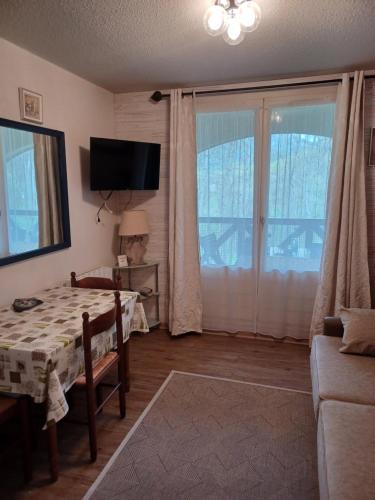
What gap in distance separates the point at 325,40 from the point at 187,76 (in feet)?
3.84

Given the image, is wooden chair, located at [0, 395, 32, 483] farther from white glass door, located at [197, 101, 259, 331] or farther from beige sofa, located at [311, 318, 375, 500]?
white glass door, located at [197, 101, 259, 331]

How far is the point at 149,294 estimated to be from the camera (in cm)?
368

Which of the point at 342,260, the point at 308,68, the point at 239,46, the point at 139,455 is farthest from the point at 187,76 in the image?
the point at 139,455

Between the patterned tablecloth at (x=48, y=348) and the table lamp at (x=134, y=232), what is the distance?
A: 1.17 m

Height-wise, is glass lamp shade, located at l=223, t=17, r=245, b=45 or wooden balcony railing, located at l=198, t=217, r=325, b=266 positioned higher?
glass lamp shade, located at l=223, t=17, r=245, b=45

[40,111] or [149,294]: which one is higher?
[40,111]

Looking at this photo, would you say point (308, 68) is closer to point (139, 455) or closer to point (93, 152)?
point (93, 152)

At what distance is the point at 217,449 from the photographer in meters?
2.04

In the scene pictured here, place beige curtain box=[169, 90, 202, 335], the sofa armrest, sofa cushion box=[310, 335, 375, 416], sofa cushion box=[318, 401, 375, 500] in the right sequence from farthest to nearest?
beige curtain box=[169, 90, 202, 335] < the sofa armrest < sofa cushion box=[310, 335, 375, 416] < sofa cushion box=[318, 401, 375, 500]

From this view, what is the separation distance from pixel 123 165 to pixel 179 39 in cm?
126

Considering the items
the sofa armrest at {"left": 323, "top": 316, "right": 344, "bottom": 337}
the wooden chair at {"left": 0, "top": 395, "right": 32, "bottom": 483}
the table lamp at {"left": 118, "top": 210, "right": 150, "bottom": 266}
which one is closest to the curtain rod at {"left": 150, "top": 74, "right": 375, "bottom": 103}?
the table lamp at {"left": 118, "top": 210, "right": 150, "bottom": 266}

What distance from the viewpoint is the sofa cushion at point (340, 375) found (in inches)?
72.7

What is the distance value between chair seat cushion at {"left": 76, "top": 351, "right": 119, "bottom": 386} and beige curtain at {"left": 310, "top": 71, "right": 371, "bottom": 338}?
6.32ft

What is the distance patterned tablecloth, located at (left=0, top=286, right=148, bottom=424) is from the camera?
1.63m
